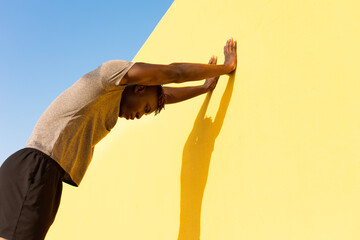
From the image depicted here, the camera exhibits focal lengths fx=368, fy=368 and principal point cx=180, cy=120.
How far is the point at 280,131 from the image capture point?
1649mm

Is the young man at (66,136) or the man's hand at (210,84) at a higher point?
the man's hand at (210,84)

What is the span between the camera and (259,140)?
1.77m

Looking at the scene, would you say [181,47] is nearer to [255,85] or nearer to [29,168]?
[255,85]

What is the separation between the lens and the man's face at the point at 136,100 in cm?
190

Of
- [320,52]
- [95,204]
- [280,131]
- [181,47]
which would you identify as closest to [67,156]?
[280,131]

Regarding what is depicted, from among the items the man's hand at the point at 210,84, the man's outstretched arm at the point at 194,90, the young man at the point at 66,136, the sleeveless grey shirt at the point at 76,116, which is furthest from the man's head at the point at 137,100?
the man's hand at the point at 210,84

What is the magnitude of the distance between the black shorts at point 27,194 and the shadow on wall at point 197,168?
793mm

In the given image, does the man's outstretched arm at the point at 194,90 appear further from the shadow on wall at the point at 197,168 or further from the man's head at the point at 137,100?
the man's head at the point at 137,100

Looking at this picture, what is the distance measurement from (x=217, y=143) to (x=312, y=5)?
874 mm

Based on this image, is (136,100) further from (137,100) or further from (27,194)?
(27,194)

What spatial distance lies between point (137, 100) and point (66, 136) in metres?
0.42

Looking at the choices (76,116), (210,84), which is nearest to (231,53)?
(210,84)

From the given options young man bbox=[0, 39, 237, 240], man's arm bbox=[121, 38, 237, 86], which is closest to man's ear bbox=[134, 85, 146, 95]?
young man bbox=[0, 39, 237, 240]

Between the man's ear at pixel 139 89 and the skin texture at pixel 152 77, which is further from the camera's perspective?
the man's ear at pixel 139 89
